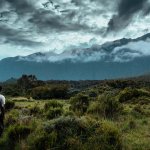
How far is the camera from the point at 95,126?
53.9 ft

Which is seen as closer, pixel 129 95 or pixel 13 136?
pixel 13 136

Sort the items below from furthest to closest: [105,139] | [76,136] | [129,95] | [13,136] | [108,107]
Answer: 1. [129,95]
2. [108,107]
3. [13,136]
4. [76,136]
5. [105,139]

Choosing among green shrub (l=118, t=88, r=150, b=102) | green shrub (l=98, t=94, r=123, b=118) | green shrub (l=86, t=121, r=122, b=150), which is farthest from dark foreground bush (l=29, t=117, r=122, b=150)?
green shrub (l=118, t=88, r=150, b=102)

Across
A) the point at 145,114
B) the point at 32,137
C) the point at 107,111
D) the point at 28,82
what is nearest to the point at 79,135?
the point at 32,137

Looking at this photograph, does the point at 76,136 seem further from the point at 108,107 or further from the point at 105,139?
the point at 108,107

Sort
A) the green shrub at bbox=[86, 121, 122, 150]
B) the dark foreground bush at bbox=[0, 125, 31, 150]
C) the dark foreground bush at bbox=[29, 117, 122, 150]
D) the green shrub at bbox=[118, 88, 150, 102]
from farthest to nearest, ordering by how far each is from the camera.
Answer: the green shrub at bbox=[118, 88, 150, 102] → the dark foreground bush at bbox=[0, 125, 31, 150] → the dark foreground bush at bbox=[29, 117, 122, 150] → the green shrub at bbox=[86, 121, 122, 150]

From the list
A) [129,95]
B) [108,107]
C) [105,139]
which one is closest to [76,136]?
[105,139]

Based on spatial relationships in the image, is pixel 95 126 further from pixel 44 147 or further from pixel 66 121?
pixel 44 147

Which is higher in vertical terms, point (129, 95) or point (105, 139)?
point (105, 139)

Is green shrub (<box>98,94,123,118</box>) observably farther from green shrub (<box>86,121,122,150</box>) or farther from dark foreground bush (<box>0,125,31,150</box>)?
green shrub (<box>86,121,122,150</box>)

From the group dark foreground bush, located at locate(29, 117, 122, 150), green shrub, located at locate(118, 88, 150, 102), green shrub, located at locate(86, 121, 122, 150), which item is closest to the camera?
green shrub, located at locate(86, 121, 122, 150)

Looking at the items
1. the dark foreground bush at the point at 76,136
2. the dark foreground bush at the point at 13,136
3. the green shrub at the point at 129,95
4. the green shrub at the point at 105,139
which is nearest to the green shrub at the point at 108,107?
Answer: the dark foreground bush at the point at 13,136

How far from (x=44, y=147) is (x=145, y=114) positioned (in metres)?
17.2

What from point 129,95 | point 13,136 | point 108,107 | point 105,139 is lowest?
point 13,136
